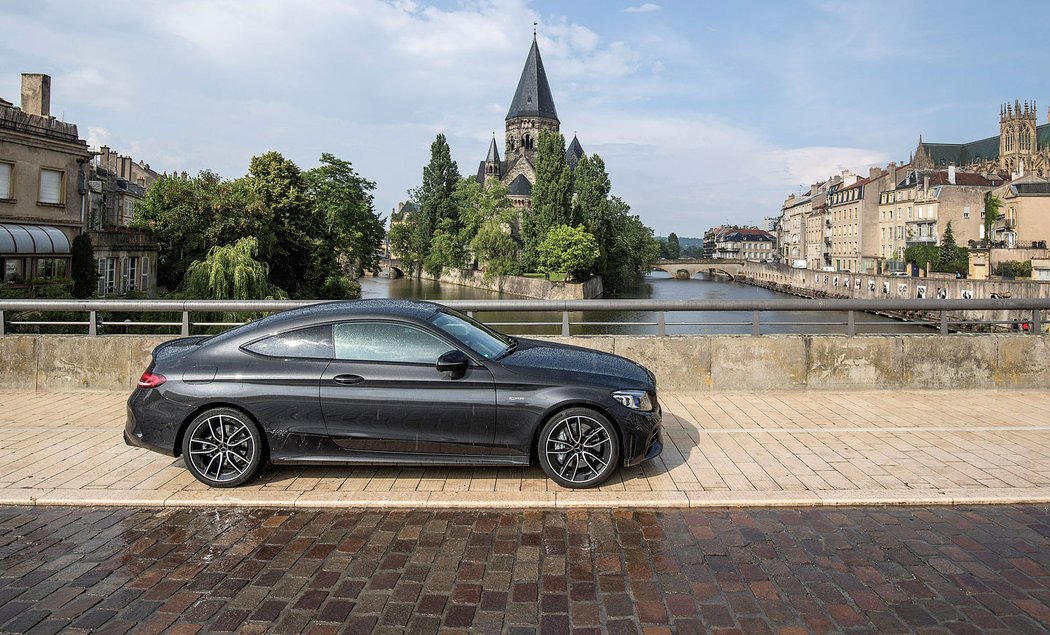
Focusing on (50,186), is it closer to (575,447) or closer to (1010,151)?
(575,447)

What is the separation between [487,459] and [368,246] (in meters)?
58.4

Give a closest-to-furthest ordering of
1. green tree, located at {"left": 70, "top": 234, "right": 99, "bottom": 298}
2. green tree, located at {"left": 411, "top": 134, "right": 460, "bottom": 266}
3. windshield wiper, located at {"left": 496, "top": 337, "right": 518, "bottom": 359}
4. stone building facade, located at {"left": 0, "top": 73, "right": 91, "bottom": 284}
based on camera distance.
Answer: windshield wiper, located at {"left": 496, "top": 337, "right": 518, "bottom": 359}
stone building facade, located at {"left": 0, "top": 73, "right": 91, "bottom": 284}
green tree, located at {"left": 70, "top": 234, "right": 99, "bottom": 298}
green tree, located at {"left": 411, "top": 134, "right": 460, "bottom": 266}

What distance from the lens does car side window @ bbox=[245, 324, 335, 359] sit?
19.5ft

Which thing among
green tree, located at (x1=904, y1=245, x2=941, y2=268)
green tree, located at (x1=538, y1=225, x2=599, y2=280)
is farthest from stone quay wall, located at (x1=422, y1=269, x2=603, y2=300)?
green tree, located at (x1=904, y1=245, x2=941, y2=268)

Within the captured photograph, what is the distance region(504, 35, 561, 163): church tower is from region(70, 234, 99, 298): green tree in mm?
103742

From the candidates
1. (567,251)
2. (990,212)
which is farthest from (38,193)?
(990,212)

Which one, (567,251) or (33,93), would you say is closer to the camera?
(33,93)

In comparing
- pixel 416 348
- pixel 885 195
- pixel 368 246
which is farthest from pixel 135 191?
pixel 885 195

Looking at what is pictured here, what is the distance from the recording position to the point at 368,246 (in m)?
62.2

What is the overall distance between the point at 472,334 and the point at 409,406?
1019 millimetres

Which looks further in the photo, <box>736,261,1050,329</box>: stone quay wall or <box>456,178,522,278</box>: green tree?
<box>456,178,522,278</box>: green tree

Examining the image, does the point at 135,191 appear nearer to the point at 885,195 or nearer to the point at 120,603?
the point at 120,603

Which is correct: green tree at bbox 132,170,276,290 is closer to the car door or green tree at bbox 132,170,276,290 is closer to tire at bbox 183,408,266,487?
tire at bbox 183,408,266,487

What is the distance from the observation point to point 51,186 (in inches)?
1230
